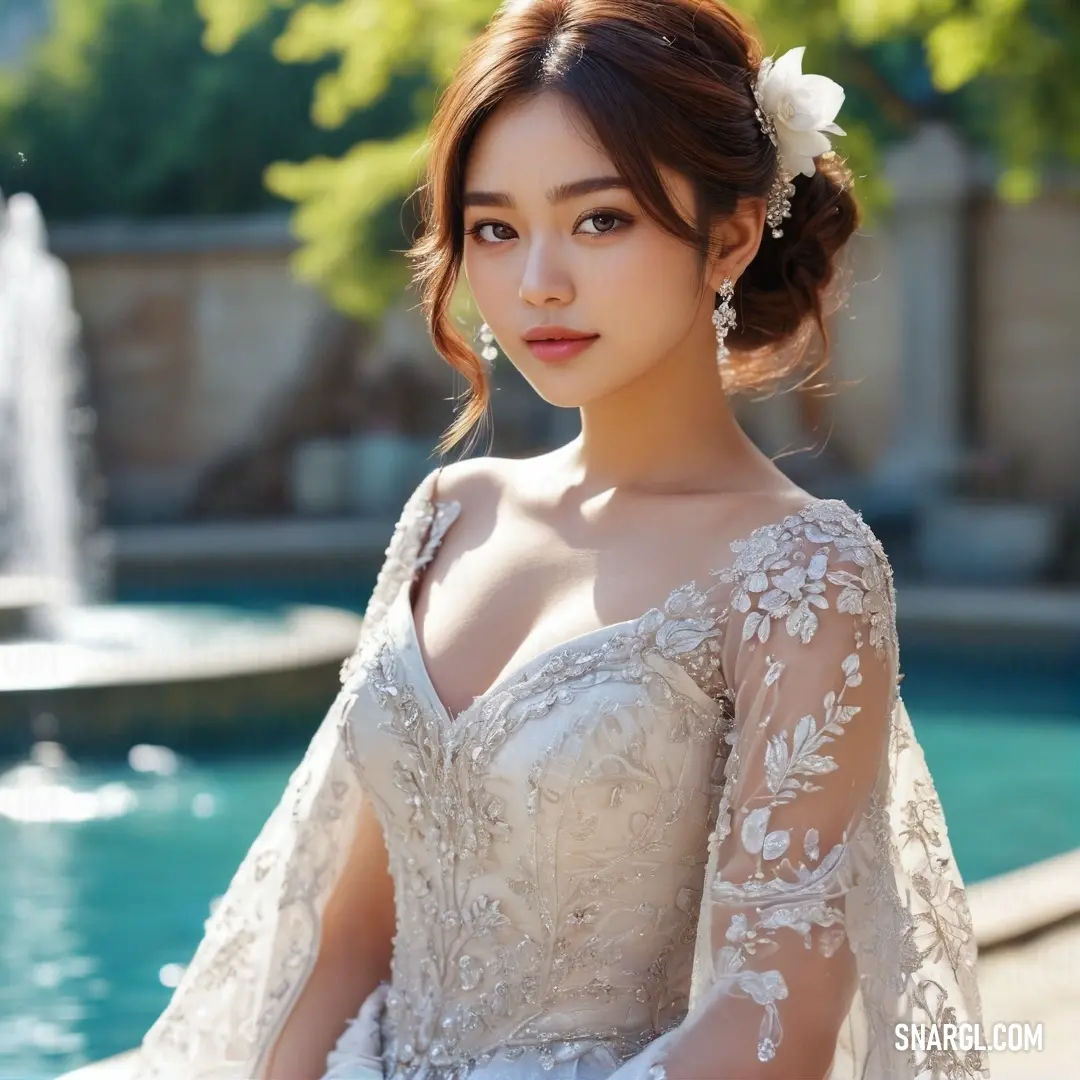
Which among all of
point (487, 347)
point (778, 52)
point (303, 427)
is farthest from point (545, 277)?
point (303, 427)

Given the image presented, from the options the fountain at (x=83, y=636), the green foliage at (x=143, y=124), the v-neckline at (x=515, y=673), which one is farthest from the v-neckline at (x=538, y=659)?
the green foliage at (x=143, y=124)

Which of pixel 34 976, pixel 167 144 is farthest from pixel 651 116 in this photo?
pixel 167 144

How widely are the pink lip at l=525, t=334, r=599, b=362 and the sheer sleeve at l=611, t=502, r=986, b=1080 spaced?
0.29m

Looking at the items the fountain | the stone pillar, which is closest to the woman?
the fountain

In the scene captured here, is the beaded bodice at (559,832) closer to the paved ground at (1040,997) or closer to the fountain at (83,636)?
the paved ground at (1040,997)

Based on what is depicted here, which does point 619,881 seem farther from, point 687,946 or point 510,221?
point 510,221

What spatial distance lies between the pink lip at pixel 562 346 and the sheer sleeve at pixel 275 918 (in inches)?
17.6

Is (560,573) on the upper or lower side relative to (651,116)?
lower

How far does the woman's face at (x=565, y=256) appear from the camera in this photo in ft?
5.95

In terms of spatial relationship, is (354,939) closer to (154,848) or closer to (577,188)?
(577,188)

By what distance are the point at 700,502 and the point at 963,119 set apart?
1326cm

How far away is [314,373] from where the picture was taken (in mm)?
15562

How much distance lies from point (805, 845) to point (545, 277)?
26.2 inches

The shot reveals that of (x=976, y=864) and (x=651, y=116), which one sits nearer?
(x=651, y=116)
